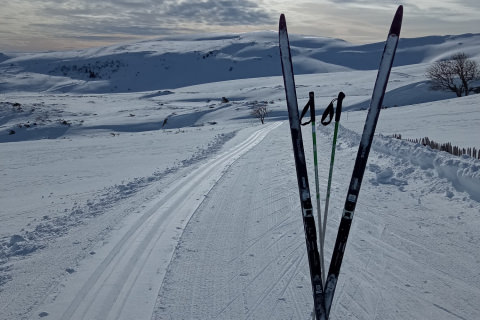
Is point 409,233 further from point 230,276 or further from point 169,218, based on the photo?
point 169,218

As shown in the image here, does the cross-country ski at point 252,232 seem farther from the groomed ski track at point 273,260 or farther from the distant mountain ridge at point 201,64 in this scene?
the distant mountain ridge at point 201,64

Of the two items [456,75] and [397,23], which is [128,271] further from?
[456,75]

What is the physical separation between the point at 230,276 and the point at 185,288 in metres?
0.60

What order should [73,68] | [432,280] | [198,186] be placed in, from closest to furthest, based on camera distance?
[432,280], [198,186], [73,68]

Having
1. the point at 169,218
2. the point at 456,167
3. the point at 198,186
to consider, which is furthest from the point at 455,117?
the point at 169,218

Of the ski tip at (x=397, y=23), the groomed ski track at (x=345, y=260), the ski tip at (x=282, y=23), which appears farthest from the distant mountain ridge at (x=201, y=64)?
the ski tip at (x=397, y=23)

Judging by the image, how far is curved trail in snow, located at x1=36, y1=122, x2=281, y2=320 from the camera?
4508 mm

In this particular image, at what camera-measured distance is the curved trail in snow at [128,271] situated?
4.51 m

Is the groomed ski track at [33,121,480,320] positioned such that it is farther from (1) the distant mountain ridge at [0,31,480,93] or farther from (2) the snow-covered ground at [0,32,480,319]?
(1) the distant mountain ridge at [0,31,480,93]

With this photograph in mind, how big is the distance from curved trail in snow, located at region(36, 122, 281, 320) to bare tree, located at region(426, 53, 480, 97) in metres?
42.6

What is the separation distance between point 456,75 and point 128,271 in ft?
163

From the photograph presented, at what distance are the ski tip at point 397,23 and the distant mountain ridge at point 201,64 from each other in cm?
11481

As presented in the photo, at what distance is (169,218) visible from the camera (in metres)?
7.89

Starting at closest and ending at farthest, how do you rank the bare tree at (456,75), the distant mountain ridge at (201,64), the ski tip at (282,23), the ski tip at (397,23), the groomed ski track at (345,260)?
the ski tip at (397,23), the ski tip at (282,23), the groomed ski track at (345,260), the bare tree at (456,75), the distant mountain ridge at (201,64)
